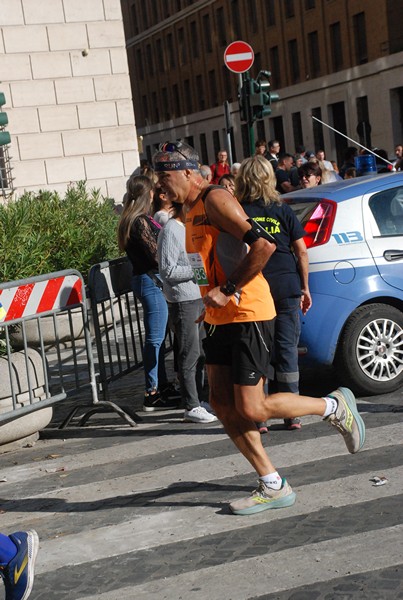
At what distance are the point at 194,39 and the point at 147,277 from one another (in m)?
63.2

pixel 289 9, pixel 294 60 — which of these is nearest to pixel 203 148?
pixel 294 60

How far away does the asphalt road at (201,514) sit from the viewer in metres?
4.80

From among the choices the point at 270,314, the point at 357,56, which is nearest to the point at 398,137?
the point at 357,56

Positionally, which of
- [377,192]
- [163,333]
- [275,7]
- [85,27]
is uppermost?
[275,7]

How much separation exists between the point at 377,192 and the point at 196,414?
7.03ft

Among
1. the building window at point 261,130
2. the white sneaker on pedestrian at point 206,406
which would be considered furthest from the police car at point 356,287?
the building window at point 261,130

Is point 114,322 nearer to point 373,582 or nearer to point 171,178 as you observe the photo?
point 171,178

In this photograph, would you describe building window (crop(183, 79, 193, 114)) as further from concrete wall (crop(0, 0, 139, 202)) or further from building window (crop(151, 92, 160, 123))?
concrete wall (crop(0, 0, 139, 202))

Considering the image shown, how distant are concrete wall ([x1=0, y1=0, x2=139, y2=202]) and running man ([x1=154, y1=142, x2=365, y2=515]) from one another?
16.8 metres

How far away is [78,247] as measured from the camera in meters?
13.4

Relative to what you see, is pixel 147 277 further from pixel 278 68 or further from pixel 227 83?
pixel 227 83

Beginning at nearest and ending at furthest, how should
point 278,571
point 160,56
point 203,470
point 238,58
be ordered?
1. point 278,571
2. point 203,470
3. point 238,58
4. point 160,56

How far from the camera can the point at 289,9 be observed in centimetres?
5641

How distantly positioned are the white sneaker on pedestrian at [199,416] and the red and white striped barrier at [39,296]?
3.78 ft
